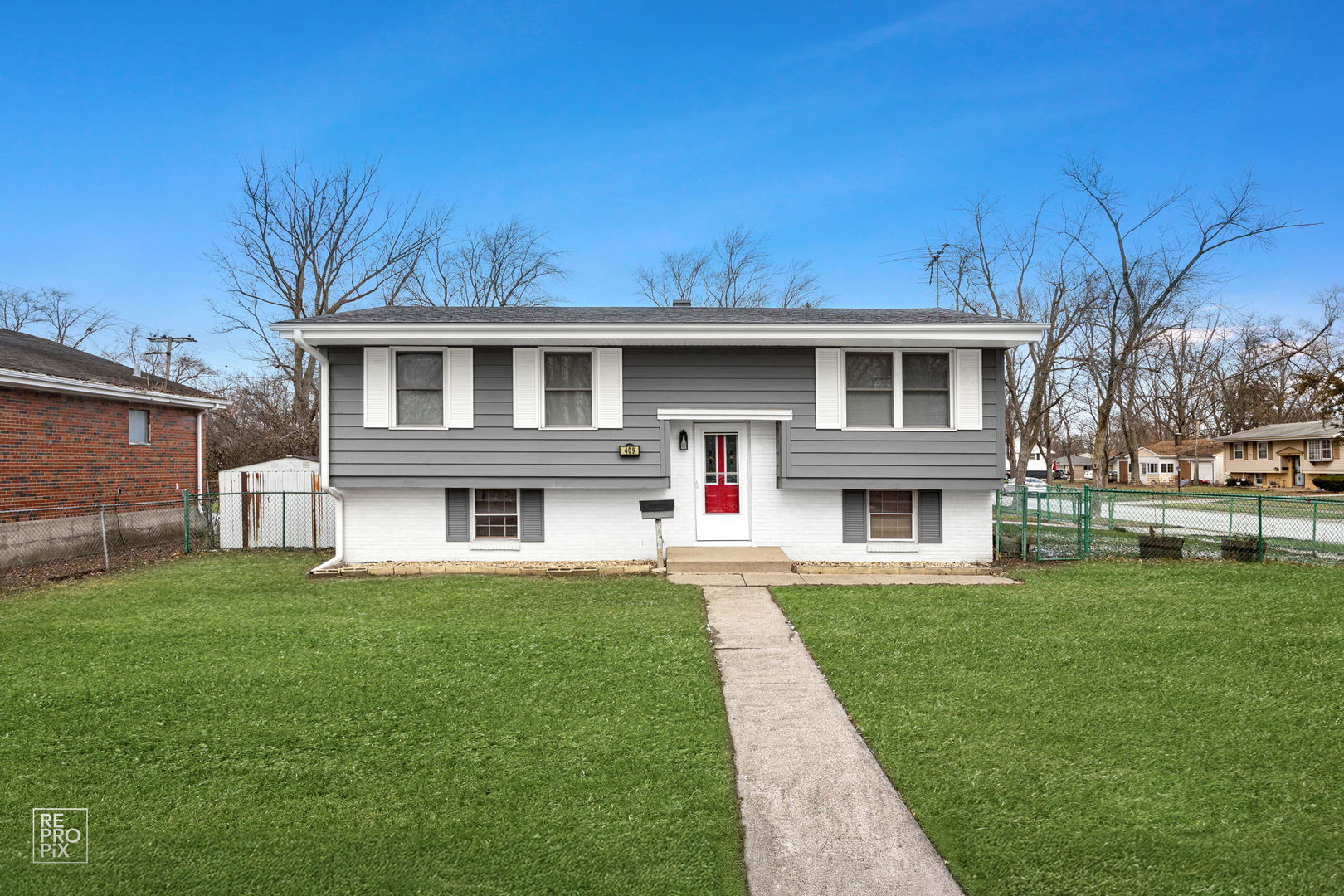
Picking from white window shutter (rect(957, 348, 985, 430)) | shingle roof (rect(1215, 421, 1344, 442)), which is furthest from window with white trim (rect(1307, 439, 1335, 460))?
white window shutter (rect(957, 348, 985, 430))

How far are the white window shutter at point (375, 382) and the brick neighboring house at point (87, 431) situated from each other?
22.8 ft

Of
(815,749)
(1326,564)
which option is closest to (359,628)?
(815,749)

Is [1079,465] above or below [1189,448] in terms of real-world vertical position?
below

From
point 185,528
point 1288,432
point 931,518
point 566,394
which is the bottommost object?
point 185,528

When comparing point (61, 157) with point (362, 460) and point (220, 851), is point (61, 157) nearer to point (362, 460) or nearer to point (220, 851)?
point (362, 460)

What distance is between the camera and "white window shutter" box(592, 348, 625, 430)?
10180 mm

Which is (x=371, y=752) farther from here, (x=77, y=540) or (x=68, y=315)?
(x=68, y=315)

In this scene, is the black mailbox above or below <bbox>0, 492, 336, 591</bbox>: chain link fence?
above

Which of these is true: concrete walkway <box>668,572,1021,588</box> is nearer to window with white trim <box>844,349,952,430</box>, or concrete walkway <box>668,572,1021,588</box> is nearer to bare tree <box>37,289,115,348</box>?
window with white trim <box>844,349,952,430</box>

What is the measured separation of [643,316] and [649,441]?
213 cm

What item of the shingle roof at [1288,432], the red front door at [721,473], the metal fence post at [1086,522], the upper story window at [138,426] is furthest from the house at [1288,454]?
the upper story window at [138,426]

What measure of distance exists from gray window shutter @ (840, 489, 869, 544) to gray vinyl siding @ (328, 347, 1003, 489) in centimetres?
42

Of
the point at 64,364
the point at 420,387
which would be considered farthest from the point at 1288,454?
the point at 64,364

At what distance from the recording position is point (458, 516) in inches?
Result: 412
